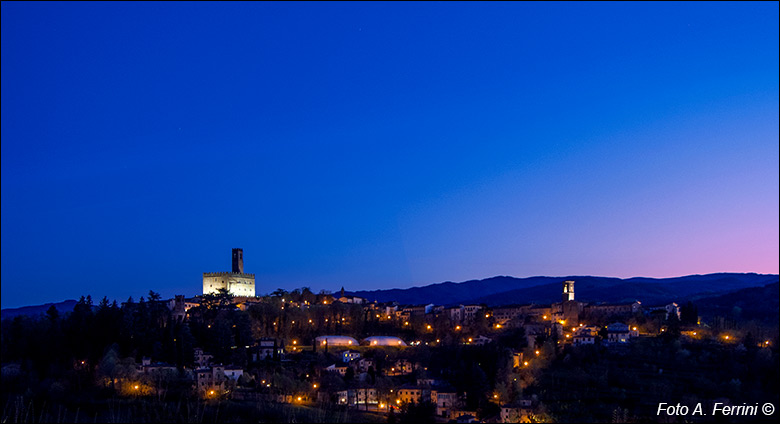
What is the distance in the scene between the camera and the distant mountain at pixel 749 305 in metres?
44.9

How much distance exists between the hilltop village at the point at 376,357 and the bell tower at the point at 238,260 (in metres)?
8.08

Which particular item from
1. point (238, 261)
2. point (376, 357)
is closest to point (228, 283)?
point (238, 261)

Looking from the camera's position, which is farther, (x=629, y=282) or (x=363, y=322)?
(x=629, y=282)

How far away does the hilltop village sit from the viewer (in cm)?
2380

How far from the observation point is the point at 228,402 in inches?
877

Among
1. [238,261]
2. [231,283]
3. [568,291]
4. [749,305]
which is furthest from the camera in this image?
[749,305]

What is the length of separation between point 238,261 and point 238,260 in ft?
0.18

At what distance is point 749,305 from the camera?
50.1 m

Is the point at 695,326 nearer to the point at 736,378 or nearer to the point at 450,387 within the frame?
the point at 736,378

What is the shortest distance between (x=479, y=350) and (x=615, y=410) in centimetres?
642

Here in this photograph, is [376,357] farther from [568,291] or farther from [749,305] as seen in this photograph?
[749,305]

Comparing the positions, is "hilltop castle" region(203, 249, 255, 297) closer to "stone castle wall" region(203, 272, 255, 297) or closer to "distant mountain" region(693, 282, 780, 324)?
"stone castle wall" region(203, 272, 255, 297)

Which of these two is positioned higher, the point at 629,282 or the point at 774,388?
the point at 629,282

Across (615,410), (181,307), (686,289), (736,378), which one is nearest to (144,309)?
(181,307)
